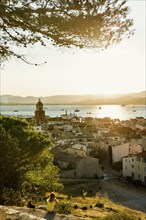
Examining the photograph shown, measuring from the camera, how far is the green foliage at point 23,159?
19.7 m

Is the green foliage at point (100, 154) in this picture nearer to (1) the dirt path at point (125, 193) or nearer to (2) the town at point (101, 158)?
(2) the town at point (101, 158)

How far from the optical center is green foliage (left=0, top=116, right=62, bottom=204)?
64.7 feet

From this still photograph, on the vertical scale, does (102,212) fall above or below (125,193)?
above

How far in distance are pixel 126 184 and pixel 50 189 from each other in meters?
24.4

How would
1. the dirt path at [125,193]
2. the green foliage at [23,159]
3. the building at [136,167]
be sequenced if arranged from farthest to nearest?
the building at [136,167], the dirt path at [125,193], the green foliage at [23,159]

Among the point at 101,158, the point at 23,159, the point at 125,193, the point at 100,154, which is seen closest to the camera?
the point at 23,159

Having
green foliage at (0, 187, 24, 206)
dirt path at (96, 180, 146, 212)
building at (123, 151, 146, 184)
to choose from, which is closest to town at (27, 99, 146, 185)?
building at (123, 151, 146, 184)

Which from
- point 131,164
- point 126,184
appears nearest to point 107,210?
point 126,184

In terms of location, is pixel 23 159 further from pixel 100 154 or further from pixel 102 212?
pixel 100 154

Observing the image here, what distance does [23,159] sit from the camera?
2181 centimetres

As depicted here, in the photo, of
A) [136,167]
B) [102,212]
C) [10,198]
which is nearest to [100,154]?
[136,167]

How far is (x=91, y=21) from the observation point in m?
11.6

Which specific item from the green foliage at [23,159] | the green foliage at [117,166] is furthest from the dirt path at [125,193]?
the green foliage at [23,159]

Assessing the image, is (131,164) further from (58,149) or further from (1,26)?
(1,26)
